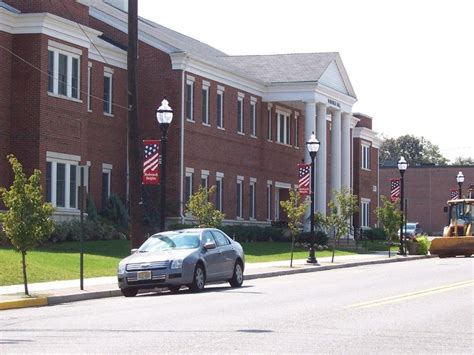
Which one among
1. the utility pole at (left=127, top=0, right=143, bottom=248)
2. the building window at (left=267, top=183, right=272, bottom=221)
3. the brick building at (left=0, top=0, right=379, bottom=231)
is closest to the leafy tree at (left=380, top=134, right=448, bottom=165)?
the brick building at (left=0, top=0, right=379, bottom=231)

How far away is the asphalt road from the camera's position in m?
14.1

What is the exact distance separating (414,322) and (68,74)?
2675 cm

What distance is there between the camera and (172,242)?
26.7 m

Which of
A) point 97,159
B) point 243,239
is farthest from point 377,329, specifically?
point 243,239

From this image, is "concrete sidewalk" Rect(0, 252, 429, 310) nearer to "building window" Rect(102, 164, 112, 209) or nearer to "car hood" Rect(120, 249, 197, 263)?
"car hood" Rect(120, 249, 197, 263)

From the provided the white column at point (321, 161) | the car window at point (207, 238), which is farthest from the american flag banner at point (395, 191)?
the car window at point (207, 238)

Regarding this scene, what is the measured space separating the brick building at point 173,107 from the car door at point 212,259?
1467cm

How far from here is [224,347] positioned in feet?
45.3

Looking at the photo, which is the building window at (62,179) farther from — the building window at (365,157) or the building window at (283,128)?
the building window at (365,157)

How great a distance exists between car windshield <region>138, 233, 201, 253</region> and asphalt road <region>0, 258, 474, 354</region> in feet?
3.86

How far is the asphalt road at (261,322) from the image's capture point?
46.2 ft

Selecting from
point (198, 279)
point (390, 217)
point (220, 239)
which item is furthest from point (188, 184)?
point (198, 279)

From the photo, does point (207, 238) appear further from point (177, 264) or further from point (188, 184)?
point (188, 184)

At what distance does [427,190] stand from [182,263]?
279 feet
